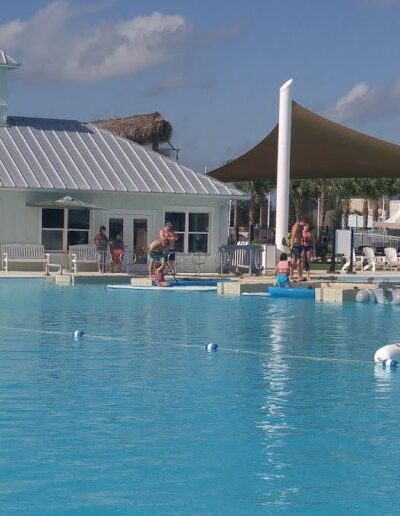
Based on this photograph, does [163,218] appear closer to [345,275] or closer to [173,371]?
[345,275]

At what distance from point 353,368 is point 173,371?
7.70 feet

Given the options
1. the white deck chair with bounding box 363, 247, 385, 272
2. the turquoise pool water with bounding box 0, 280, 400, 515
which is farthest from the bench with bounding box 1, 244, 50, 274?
the turquoise pool water with bounding box 0, 280, 400, 515

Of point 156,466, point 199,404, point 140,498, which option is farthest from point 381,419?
point 140,498

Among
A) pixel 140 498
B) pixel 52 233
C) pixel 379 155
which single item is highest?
pixel 379 155

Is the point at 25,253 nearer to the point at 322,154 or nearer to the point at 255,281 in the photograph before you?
the point at 255,281

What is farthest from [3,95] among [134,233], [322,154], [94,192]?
[322,154]

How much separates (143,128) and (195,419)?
45481 millimetres

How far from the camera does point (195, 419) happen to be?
11.4 metres

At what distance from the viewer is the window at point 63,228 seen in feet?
112

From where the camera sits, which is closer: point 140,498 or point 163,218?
point 140,498

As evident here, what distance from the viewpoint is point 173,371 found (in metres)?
14.5

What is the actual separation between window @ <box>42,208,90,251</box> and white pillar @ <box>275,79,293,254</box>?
5618mm

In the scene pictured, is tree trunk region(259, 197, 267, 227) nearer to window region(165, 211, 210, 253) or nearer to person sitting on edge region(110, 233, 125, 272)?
window region(165, 211, 210, 253)

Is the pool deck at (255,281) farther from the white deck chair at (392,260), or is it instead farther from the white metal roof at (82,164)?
the white metal roof at (82,164)
